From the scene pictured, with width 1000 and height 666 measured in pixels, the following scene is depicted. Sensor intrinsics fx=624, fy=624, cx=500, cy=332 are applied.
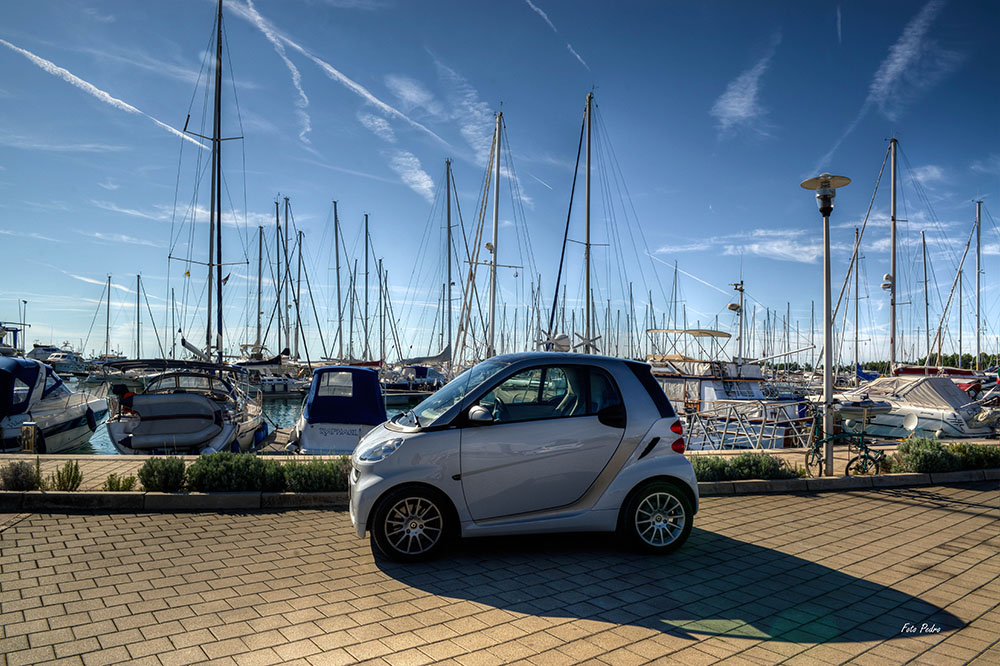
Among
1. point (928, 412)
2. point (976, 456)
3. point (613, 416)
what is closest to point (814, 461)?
point (976, 456)

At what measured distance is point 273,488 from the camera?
26.5ft

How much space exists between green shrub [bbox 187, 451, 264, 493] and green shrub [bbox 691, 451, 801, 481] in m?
6.13

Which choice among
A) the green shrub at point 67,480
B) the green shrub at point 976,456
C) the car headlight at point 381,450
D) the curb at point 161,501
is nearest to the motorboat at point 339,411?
the curb at point 161,501

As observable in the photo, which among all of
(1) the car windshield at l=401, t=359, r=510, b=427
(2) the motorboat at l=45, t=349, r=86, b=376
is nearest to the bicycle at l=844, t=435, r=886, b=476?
(1) the car windshield at l=401, t=359, r=510, b=427

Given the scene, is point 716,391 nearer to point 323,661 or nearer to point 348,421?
point 348,421

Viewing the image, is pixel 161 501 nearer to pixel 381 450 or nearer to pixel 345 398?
pixel 381 450

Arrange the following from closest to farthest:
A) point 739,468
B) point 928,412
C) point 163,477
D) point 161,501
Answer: point 161,501
point 163,477
point 739,468
point 928,412

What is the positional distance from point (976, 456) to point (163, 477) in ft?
42.6

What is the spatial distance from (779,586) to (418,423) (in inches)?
137

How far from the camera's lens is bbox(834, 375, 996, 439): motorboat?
2041 cm

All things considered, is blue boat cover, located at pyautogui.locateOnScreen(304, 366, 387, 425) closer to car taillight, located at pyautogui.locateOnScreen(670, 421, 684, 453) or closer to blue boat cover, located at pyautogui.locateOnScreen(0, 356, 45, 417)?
blue boat cover, located at pyautogui.locateOnScreen(0, 356, 45, 417)

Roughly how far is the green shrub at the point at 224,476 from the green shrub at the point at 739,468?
6127 mm

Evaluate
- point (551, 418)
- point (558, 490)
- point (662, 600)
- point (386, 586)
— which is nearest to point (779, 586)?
point (662, 600)

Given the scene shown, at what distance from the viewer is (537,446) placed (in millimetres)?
5844
